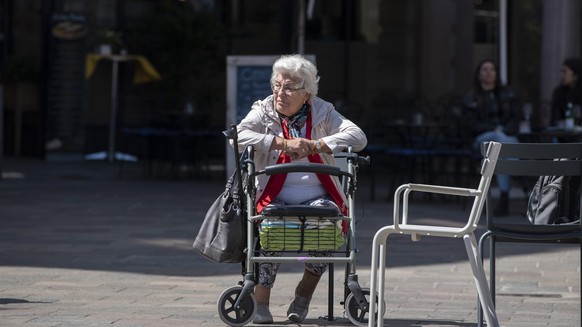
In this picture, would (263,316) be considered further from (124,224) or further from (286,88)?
(124,224)

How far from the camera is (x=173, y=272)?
8.30m

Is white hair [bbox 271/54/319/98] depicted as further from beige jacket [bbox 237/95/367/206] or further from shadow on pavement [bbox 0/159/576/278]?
shadow on pavement [bbox 0/159/576/278]

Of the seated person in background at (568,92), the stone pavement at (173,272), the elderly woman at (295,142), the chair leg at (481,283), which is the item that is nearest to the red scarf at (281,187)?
the elderly woman at (295,142)

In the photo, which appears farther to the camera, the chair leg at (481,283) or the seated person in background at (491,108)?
the seated person in background at (491,108)

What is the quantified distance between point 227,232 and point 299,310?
58 cm

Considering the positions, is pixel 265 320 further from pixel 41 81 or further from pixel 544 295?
pixel 41 81

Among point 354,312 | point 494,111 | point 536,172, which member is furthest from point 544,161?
point 494,111

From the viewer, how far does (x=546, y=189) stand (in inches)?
247

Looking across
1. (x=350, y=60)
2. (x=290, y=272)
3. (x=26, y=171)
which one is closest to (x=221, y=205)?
(x=290, y=272)

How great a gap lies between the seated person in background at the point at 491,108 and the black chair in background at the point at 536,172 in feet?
20.5

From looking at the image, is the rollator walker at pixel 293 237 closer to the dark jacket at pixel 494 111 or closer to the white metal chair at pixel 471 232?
the white metal chair at pixel 471 232

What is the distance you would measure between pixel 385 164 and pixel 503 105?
16.1ft

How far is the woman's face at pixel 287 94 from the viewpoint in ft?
20.6

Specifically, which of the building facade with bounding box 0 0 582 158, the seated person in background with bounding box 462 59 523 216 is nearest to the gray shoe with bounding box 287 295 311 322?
the seated person in background with bounding box 462 59 523 216
